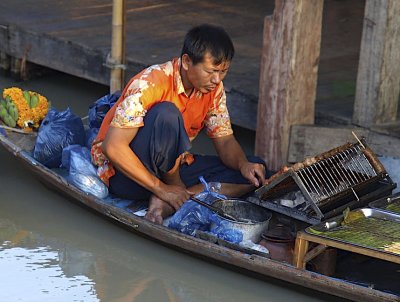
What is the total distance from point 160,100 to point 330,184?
36.1 inches

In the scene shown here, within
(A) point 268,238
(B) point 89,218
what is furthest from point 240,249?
(B) point 89,218

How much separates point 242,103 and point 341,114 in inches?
25.3

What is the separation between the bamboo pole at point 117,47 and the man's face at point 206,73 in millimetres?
1686

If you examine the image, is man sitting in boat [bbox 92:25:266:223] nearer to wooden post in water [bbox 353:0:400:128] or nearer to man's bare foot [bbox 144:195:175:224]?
man's bare foot [bbox 144:195:175:224]

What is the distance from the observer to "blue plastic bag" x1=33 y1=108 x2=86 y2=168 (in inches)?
237

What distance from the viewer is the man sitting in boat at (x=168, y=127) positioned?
17.1ft

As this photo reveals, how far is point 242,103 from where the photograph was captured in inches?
267

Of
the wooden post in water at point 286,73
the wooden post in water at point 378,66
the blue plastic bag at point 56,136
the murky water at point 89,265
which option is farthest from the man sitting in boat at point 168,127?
the wooden post in water at point 378,66

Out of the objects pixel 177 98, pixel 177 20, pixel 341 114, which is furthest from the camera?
pixel 177 20

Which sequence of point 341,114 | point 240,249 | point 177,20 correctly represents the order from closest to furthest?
point 240,249 → point 341,114 → point 177,20

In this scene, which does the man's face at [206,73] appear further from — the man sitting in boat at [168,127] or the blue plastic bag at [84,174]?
the blue plastic bag at [84,174]

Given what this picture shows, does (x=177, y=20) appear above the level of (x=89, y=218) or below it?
above

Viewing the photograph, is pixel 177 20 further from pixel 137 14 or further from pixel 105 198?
pixel 105 198

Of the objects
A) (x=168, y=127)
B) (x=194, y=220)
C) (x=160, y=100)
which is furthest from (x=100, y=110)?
(x=194, y=220)
